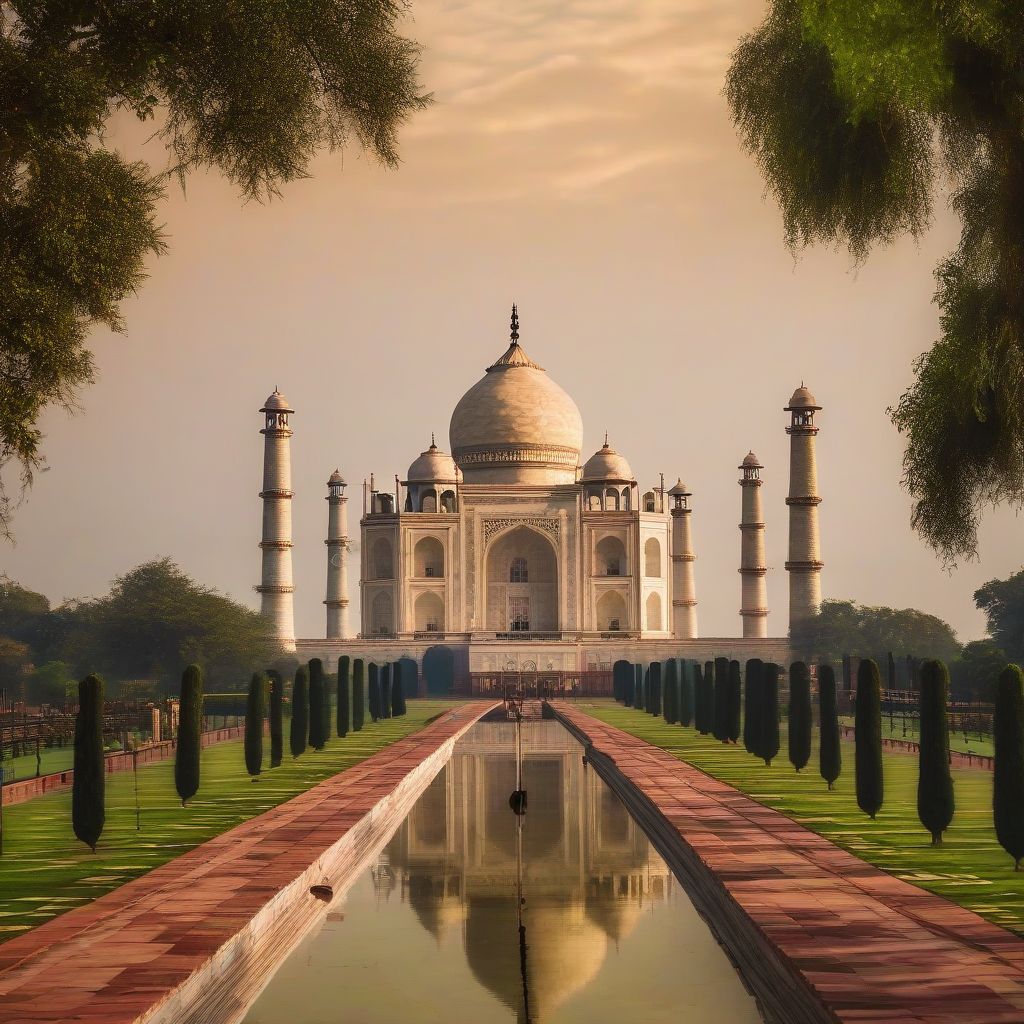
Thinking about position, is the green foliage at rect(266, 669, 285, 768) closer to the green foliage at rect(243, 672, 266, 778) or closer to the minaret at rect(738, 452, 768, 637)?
the green foliage at rect(243, 672, 266, 778)

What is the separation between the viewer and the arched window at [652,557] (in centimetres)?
5047

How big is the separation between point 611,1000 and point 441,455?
45012 mm

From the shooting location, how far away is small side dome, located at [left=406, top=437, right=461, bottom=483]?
5169cm

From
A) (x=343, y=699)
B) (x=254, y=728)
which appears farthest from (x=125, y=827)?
(x=343, y=699)

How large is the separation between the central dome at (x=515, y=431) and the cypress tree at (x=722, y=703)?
91.6ft

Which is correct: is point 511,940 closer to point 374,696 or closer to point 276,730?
point 276,730

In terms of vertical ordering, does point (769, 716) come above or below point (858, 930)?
above

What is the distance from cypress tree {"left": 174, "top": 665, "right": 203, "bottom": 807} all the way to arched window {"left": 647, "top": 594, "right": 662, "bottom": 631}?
3593 cm

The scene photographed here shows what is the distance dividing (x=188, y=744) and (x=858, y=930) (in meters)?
8.29

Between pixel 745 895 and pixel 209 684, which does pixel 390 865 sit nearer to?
pixel 745 895

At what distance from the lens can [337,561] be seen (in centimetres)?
5166

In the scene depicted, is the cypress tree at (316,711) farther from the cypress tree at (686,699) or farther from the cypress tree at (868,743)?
the cypress tree at (868,743)

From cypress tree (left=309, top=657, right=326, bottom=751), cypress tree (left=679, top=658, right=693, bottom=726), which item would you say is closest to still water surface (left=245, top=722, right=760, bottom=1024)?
cypress tree (left=309, top=657, right=326, bottom=751)

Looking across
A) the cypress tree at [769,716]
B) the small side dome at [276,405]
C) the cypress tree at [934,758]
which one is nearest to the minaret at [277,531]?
the small side dome at [276,405]
